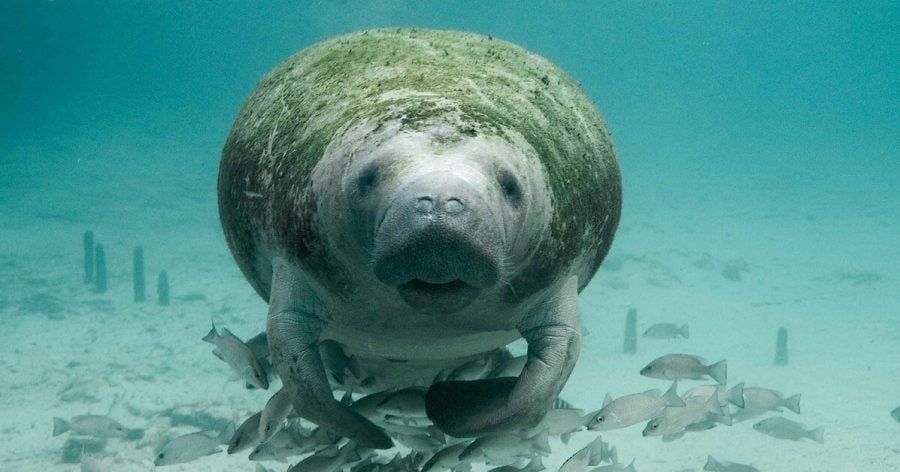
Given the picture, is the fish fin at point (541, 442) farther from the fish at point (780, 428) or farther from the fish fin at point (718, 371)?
the fish at point (780, 428)

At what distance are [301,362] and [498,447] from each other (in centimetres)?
156

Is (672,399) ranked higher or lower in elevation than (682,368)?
lower

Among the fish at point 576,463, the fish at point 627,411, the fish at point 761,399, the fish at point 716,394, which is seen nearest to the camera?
the fish at point 576,463

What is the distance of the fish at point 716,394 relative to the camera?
19.8ft

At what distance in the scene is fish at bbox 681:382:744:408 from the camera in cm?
604

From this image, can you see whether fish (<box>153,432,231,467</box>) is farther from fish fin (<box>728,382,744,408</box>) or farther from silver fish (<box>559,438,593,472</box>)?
fish fin (<box>728,382,744,408</box>)

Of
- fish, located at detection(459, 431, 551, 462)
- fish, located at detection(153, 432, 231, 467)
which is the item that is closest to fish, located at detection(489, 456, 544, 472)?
fish, located at detection(459, 431, 551, 462)

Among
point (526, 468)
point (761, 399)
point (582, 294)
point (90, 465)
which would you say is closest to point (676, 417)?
point (526, 468)

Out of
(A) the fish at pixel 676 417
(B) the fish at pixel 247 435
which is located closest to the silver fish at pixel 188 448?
(B) the fish at pixel 247 435

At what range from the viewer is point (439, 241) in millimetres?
2207

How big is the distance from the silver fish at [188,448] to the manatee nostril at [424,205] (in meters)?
4.28

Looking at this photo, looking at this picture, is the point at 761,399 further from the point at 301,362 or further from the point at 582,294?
the point at 582,294

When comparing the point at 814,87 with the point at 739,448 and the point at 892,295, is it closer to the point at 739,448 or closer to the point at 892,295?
the point at 892,295

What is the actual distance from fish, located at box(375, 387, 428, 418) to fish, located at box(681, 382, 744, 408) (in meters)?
3.12
